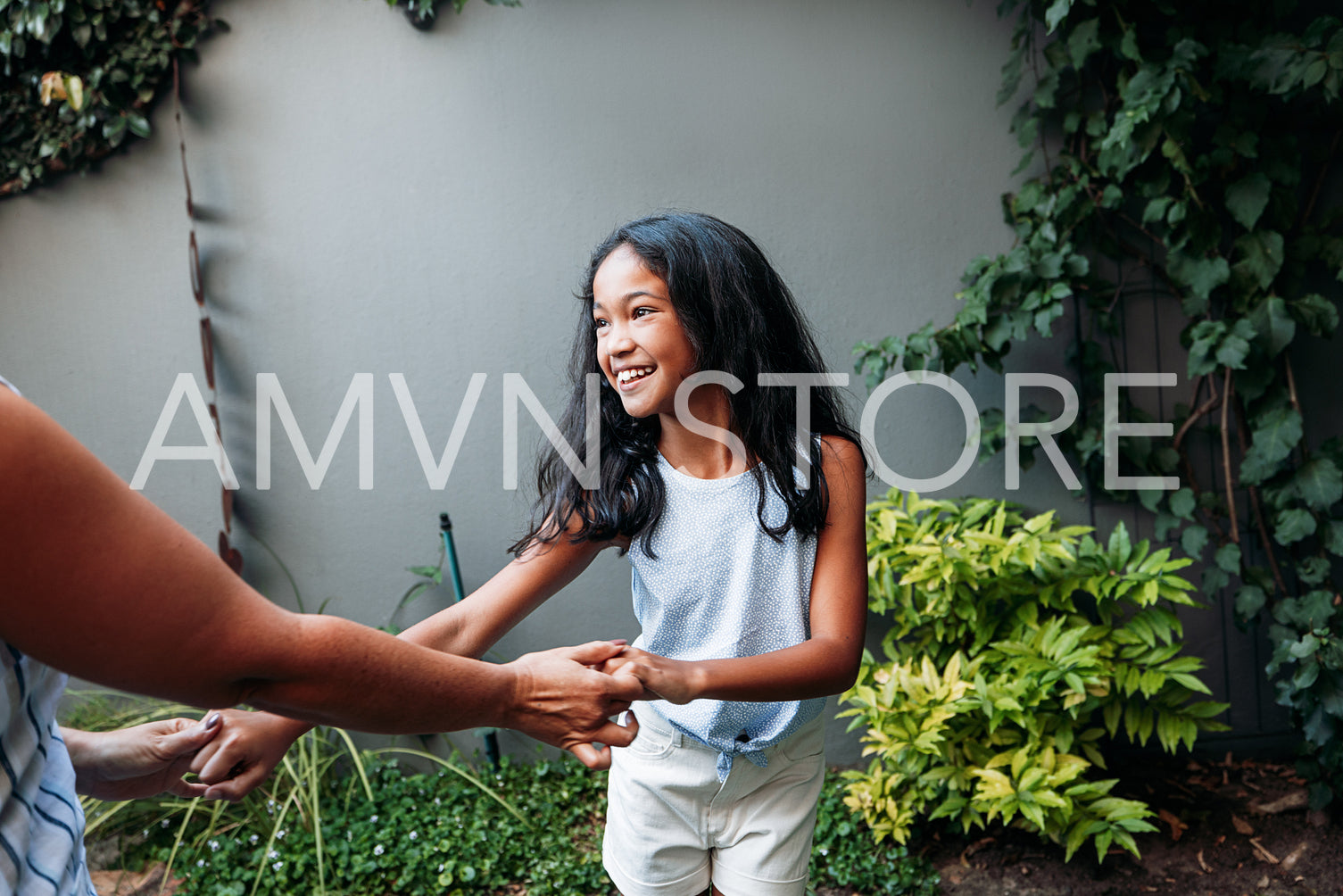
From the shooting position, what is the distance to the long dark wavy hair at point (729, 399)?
1.58 meters

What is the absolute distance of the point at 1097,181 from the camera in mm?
3109

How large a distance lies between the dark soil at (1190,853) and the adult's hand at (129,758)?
6.89 feet

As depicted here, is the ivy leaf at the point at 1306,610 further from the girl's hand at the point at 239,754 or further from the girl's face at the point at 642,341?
the girl's hand at the point at 239,754

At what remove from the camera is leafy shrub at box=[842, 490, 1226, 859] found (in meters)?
2.66

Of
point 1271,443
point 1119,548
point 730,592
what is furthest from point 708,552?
point 1271,443

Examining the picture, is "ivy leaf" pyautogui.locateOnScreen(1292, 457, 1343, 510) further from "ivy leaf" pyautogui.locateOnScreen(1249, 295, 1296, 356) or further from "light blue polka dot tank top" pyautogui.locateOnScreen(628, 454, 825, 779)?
"light blue polka dot tank top" pyautogui.locateOnScreen(628, 454, 825, 779)

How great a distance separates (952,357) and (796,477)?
1635mm

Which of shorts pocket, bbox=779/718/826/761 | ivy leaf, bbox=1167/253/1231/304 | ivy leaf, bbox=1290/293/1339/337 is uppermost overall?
ivy leaf, bbox=1167/253/1231/304

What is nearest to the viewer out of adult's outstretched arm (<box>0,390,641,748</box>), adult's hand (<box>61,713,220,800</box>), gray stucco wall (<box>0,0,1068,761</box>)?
adult's outstretched arm (<box>0,390,641,748</box>)

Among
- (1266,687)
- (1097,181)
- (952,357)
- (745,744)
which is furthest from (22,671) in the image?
(1266,687)

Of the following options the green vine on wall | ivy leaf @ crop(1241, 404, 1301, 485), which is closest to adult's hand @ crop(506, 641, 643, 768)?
ivy leaf @ crop(1241, 404, 1301, 485)

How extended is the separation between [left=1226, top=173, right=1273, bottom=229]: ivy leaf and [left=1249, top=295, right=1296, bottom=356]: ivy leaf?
0.81 ft

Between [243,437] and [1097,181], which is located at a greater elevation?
[1097,181]

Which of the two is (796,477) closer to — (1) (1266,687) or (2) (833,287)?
(2) (833,287)
